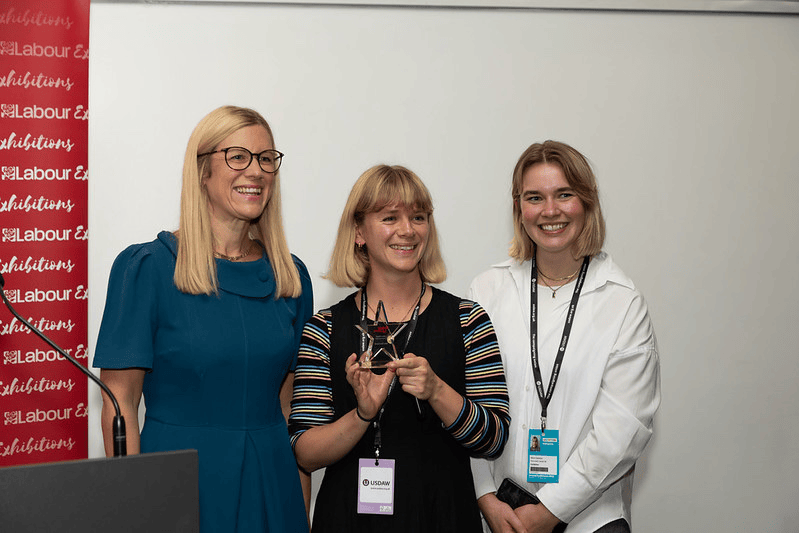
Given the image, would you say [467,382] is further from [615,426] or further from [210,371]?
[210,371]

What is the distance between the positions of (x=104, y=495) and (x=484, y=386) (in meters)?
1.24

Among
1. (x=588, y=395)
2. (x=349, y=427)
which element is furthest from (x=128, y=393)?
(x=588, y=395)

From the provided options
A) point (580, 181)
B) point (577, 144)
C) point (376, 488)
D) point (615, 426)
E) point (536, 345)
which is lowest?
point (376, 488)

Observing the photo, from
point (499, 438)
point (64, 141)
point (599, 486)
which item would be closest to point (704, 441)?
point (599, 486)

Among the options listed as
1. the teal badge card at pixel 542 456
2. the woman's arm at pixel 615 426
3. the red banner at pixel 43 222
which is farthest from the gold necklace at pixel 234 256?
the red banner at pixel 43 222

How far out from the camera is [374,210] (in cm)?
229

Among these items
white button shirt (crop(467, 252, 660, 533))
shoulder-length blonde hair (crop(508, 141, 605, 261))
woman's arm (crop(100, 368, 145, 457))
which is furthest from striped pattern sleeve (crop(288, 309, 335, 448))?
shoulder-length blonde hair (crop(508, 141, 605, 261))

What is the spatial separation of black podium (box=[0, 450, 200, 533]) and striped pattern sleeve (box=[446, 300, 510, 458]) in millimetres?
999

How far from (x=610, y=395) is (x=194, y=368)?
4.09 ft

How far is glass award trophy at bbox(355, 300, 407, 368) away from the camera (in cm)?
202

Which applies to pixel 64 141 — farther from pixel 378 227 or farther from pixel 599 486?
pixel 599 486

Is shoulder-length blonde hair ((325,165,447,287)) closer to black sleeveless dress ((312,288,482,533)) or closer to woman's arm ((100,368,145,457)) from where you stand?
black sleeveless dress ((312,288,482,533))

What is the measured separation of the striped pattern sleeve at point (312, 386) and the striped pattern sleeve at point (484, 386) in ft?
1.24

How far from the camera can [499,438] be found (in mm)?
2191
